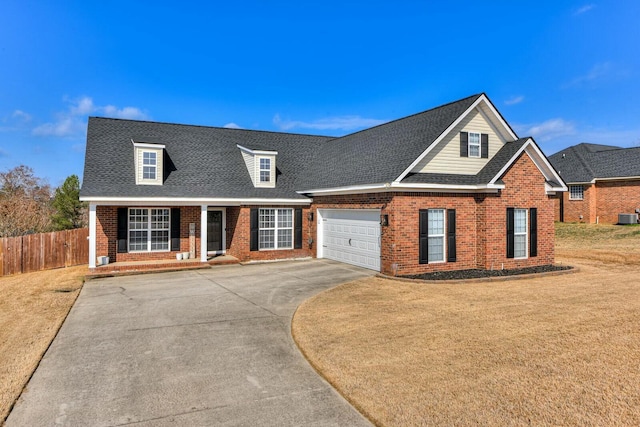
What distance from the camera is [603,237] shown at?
A: 25156 mm

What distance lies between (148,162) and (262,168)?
206 inches

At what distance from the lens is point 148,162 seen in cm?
1756

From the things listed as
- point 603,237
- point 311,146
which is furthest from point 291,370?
point 603,237

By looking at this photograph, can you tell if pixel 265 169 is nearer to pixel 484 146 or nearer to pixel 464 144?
pixel 464 144

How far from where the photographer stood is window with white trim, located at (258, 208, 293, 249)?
18.5 meters

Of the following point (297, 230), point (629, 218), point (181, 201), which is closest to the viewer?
point (181, 201)

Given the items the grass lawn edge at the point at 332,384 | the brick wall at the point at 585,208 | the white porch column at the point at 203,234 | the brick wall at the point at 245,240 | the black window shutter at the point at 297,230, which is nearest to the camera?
the grass lawn edge at the point at 332,384

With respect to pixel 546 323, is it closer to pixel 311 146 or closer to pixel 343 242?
pixel 343 242

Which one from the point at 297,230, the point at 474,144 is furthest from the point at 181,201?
the point at 474,144

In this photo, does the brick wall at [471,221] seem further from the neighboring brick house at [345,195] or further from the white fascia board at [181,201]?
the white fascia board at [181,201]

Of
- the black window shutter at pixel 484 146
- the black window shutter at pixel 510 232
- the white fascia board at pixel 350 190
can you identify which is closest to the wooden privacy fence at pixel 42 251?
the white fascia board at pixel 350 190

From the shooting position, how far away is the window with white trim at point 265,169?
1958 centimetres

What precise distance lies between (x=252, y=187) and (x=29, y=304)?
10.4 meters

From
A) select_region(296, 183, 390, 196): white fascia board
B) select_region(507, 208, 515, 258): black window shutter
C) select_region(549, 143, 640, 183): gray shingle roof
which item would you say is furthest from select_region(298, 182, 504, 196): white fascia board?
select_region(549, 143, 640, 183): gray shingle roof
